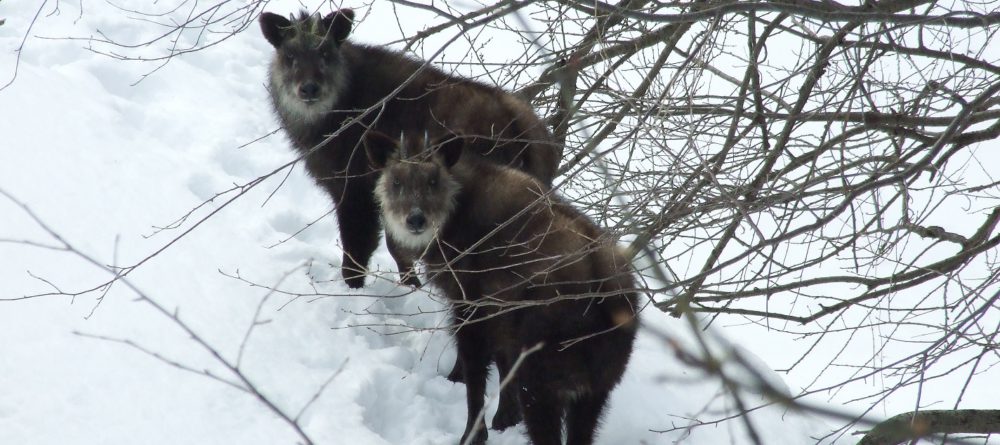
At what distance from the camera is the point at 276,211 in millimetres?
7980

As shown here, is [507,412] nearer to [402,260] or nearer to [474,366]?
[474,366]

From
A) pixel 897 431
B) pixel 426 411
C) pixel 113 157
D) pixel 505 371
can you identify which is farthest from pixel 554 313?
pixel 113 157

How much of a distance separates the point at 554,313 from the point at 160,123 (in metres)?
5.82

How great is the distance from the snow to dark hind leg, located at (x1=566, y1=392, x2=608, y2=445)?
505 mm

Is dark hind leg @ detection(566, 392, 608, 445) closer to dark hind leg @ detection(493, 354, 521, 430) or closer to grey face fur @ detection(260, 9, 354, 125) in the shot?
dark hind leg @ detection(493, 354, 521, 430)

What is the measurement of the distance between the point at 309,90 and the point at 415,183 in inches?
65.0

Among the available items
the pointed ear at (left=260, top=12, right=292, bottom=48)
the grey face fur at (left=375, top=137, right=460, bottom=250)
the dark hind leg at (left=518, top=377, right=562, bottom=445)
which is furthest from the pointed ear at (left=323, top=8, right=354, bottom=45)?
the dark hind leg at (left=518, top=377, right=562, bottom=445)

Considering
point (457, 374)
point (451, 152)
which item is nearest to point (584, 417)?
point (457, 374)

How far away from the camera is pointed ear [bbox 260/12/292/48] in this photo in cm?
677

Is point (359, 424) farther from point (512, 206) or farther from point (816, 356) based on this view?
point (816, 356)

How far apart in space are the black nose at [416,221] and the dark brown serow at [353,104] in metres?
1.03

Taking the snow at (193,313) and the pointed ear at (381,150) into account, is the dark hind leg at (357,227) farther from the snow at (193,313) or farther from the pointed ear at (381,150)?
the pointed ear at (381,150)

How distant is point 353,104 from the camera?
23.3ft

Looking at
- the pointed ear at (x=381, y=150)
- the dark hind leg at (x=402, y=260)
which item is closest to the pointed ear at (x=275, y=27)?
the pointed ear at (x=381, y=150)
